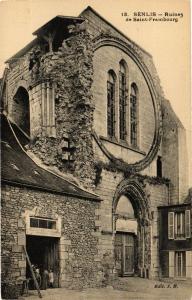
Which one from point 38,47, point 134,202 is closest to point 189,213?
point 134,202

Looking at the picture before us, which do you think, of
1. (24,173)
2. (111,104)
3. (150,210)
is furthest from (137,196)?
(24,173)

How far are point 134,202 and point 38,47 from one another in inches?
254

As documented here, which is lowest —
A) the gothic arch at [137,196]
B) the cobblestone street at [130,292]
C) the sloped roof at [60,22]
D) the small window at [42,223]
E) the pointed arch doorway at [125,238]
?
the cobblestone street at [130,292]

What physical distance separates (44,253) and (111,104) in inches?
254

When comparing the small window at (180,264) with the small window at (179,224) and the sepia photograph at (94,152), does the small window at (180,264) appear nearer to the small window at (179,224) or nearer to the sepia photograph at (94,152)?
the sepia photograph at (94,152)

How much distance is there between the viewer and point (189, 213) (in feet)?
56.6

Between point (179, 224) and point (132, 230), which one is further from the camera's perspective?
point (179, 224)

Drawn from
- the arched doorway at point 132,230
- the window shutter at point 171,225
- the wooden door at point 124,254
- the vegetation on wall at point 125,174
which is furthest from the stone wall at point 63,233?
the window shutter at point 171,225

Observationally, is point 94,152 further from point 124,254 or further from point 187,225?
point 187,225

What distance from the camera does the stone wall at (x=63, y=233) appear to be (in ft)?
34.8

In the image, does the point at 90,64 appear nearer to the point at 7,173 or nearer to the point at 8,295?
the point at 7,173

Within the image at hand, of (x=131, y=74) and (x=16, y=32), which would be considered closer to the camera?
(x=16, y=32)

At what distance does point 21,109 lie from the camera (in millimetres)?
16828

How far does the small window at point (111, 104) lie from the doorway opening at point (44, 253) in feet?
17.7
